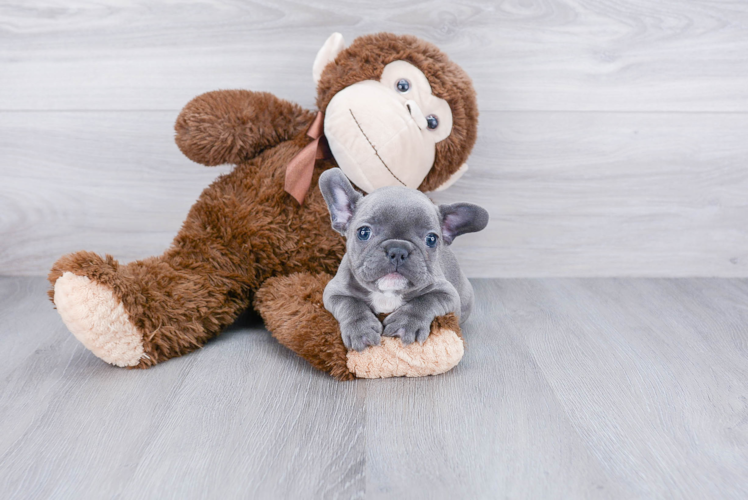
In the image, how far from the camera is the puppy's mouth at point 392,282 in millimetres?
843

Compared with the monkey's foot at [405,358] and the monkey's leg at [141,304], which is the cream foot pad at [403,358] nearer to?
the monkey's foot at [405,358]

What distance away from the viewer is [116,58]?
1.30m

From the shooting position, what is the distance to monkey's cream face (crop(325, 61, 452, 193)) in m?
1.02

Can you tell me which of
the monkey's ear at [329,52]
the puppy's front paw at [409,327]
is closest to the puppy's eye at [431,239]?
the puppy's front paw at [409,327]

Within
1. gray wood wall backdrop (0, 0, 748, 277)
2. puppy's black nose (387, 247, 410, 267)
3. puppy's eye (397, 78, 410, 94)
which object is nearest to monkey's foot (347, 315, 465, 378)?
puppy's black nose (387, 247, 410, 267)

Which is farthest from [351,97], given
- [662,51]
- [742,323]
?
[742,323]

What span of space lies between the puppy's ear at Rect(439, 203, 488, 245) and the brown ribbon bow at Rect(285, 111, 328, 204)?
277 mm

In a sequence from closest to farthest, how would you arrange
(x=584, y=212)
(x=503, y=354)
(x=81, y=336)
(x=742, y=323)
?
(x=81, y=336), (x=503, y=354), (x=742, y=323), (x=584, y=212)

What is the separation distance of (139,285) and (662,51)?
3.86ft

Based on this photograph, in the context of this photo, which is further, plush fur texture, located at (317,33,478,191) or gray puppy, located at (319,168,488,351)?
plush fur texture, located at (317,33,478,191)

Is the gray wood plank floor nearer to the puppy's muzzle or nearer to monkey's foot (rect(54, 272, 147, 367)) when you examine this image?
monkey's foot (rect(54, 272, 147, 367))

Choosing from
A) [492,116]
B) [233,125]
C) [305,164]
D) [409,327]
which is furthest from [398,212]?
[492,116]

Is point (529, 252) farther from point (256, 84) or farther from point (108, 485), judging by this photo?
point (108, 485)

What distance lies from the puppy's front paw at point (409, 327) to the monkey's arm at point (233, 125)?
446 millimetres
